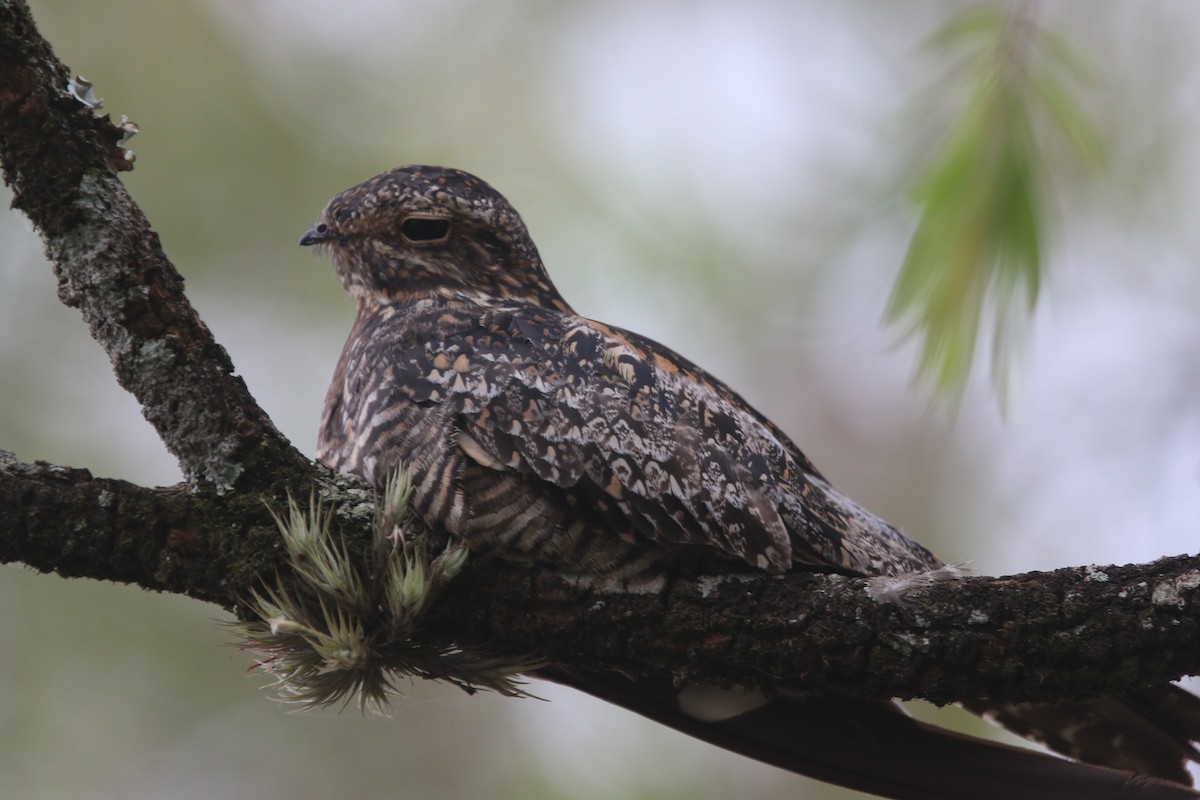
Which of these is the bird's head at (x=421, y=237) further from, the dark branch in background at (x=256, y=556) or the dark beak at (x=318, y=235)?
the dark branch in background at (x=256, y=556)

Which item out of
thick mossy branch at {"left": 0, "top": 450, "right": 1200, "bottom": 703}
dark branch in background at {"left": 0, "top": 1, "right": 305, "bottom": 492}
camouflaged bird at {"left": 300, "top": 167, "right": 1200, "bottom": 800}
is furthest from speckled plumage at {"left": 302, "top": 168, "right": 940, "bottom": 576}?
dark branch in background at {"left": 0, "top": 1, "right": 305, "bottom": 492}

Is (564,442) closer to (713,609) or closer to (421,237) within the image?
(713,609)

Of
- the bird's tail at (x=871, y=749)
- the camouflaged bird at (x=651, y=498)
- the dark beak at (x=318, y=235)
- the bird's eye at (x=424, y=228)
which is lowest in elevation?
the bird's tail at (x=871, y=749)

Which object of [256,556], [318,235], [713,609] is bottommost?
[256,556]

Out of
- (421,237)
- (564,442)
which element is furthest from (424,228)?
(564,442)

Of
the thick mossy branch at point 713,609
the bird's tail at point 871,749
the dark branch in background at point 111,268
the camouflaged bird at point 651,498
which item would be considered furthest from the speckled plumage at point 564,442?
the dark branch in background at point 111,268

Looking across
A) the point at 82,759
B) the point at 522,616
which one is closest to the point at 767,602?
the point at 522,616

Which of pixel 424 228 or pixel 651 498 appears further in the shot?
pixel 424 228
